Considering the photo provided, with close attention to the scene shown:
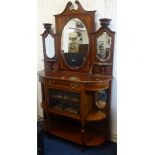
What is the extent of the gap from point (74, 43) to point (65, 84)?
1.95 feet

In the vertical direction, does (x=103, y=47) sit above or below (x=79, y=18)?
below

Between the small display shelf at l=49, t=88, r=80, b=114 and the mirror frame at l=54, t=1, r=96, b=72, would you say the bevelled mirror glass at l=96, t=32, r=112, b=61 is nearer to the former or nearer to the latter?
the mirror frame at l=54, t=1, r=96, b=72

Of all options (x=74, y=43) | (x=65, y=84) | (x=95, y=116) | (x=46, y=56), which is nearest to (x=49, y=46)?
(x=46, y=56)

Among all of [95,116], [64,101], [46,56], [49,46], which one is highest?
[49,46]

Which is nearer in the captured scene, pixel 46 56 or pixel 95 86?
pixel 95 86

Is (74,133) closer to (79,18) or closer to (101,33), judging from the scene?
(101,33)

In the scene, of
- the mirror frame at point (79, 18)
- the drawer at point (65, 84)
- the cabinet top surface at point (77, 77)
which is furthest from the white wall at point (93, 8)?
the drawer at point (65, 84)

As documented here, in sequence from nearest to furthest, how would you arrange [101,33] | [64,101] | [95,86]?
[95,86] → [101,33] → [64,101]

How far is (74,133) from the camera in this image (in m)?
2.69

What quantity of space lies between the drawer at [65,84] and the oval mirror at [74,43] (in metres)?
0.35

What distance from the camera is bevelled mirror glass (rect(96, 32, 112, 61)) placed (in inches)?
92.3
